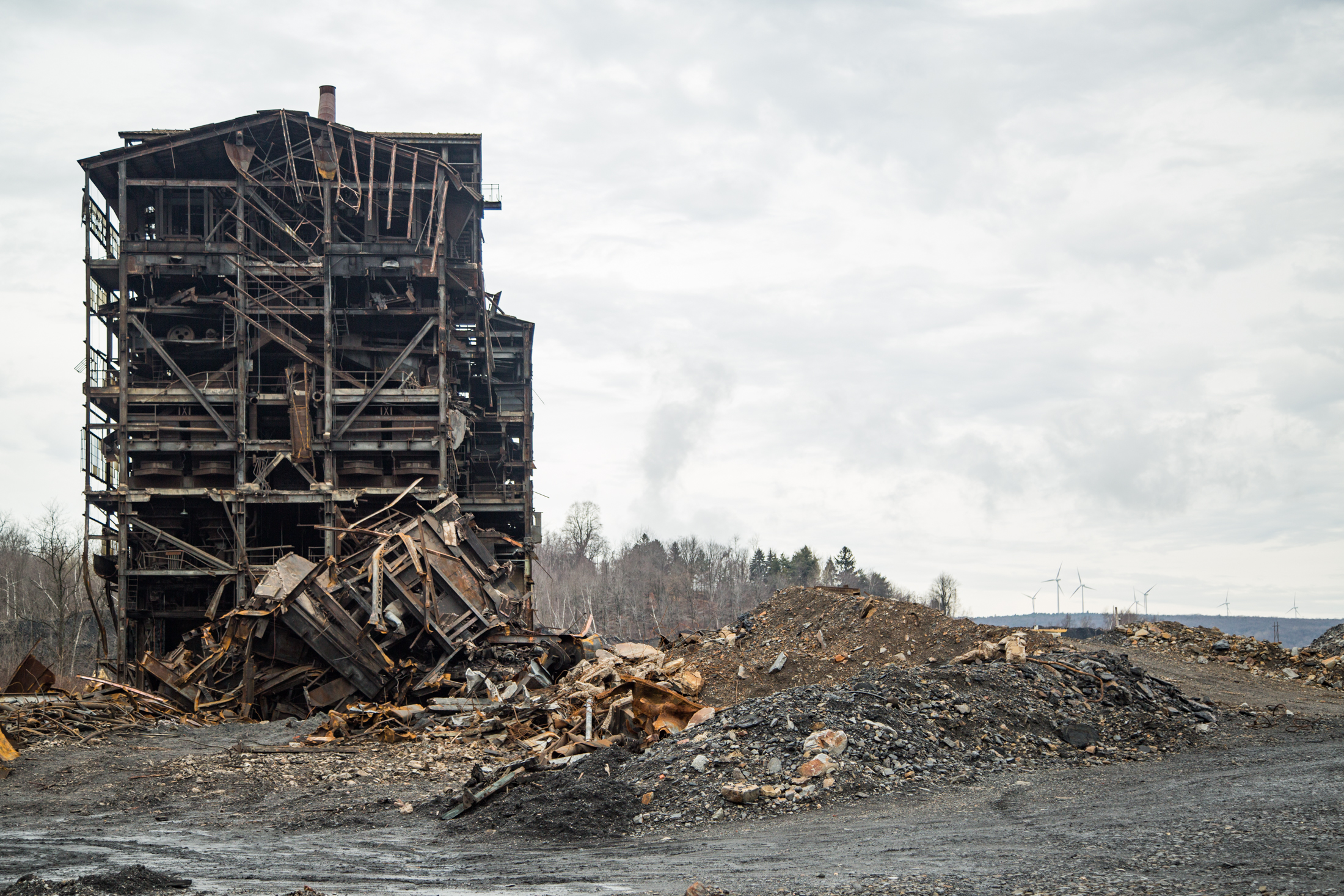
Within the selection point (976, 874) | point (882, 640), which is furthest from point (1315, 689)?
point (976, 874)

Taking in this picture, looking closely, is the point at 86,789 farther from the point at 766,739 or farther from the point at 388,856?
the point at 766,739

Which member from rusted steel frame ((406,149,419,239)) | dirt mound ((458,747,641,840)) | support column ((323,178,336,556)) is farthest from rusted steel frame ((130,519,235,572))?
dirt mound ((458,747,641,840))

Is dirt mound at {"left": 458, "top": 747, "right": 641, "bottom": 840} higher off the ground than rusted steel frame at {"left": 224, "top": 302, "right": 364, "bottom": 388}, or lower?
lower

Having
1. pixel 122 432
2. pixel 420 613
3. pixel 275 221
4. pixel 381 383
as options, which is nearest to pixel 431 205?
pixel 275 221

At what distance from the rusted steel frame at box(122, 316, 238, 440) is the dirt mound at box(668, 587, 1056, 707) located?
57.2 feet

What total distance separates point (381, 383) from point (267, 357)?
4570 millimetres

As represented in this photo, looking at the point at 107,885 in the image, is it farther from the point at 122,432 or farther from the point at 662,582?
the point at 662,582

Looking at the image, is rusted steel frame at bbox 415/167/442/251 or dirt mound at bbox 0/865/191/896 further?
rusted steel frame at bbox 415/167/442/251

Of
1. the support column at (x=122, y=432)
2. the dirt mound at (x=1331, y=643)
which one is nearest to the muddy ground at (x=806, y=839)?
the dirt mound at (x=1331, y=643)

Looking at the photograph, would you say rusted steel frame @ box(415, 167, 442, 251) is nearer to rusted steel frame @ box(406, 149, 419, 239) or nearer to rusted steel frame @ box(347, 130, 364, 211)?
rusted steel frame @ box(406, 149, 419, 239)

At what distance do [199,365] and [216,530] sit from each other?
19.3ft

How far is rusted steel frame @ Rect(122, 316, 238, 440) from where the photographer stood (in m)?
31.9

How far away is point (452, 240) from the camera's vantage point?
3631cm

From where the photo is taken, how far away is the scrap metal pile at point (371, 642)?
21.9 meters
